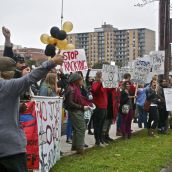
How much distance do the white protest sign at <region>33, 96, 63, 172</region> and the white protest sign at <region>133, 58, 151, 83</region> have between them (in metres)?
6.59

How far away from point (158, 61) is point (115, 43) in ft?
216

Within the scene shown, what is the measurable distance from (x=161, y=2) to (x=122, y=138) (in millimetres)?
6462

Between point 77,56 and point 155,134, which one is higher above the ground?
point 77,56

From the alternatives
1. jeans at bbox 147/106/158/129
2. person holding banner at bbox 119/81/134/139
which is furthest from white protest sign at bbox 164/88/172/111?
person holding banner at bbox 119/81/134/139

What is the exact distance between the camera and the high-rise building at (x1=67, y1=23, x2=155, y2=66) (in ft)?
235

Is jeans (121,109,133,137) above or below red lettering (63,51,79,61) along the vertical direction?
below

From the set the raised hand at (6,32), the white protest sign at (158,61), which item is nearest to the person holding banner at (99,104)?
the raised hand at (6,32)

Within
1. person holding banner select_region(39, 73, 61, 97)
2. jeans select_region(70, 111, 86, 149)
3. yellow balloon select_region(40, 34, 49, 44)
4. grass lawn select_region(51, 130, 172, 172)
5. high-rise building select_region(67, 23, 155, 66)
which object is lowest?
grass lawn select_region(51, 130, 172, 172)

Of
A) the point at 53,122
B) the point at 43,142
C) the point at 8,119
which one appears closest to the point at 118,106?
the point at 53,122

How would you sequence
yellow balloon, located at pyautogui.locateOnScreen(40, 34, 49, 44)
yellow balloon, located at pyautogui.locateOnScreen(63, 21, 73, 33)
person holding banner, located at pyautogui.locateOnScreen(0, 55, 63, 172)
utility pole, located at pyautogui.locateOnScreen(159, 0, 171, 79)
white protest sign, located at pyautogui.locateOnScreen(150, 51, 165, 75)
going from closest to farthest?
person holding banner, located at pyautogui.locateOnScreen(0, 55, 63, 172) < yellow balloon, located at pyautogui.locateOnScreen(40, 34, 49, 44) < yellow balloon, located at pyautogui.locateOnScreen(63, 21, 73, 33) < white protest sign, located at pyautogui.locateOnScreen(150, 51, 165, 75) < utility pole, located at pyautogui.locateOnScreen(159, 0, 171, 79)

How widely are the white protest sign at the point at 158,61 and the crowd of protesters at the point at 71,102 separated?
2.80 ft

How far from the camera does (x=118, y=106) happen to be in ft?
42.1

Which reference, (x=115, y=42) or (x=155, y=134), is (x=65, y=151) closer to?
(x=155, y=134)

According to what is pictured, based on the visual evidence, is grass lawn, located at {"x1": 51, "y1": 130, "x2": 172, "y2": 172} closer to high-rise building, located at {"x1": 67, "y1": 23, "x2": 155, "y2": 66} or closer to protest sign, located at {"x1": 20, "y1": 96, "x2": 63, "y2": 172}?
protest sign, located at {"x1": 20, "y1": 96, "x2": 63, "y2": 172}
